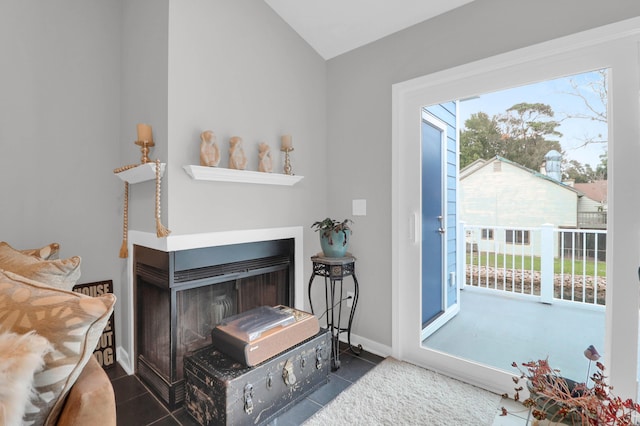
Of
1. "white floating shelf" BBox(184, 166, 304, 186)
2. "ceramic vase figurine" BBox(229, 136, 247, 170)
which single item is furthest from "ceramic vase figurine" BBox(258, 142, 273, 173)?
"ceramic vase figurine" BBox(229, 136, 247, 170)

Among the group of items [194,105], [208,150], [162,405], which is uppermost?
[194,105]

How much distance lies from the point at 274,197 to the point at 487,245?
1.56 metres

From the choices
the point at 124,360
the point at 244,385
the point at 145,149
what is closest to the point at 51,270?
the point at 145,149

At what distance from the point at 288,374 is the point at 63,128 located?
219 cm

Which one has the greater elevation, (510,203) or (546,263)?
(510,203)

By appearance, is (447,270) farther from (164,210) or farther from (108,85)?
(108,85)

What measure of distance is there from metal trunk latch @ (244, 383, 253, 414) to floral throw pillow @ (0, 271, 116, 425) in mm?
895

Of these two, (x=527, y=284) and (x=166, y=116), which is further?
(x=527, y=284)

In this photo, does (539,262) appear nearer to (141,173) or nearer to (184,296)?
(184,296)

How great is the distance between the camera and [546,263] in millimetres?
1881

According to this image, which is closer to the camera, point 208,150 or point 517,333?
point 208,150

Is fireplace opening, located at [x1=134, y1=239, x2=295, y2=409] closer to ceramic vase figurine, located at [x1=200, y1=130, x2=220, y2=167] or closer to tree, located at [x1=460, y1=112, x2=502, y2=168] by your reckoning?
ceramic vase figurine, located at [x1=200, y1=130, x2=220, y2=167]

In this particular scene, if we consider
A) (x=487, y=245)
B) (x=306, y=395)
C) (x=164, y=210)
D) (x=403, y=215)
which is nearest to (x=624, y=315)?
(x=487, y=245)

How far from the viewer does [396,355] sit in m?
2.38
